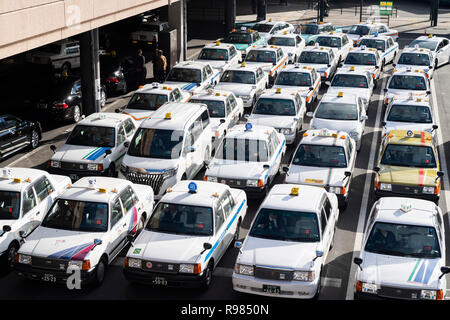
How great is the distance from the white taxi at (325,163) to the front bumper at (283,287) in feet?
16.2

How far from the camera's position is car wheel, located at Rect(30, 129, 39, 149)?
23255mm

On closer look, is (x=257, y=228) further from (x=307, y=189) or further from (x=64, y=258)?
(x=64, y=258)

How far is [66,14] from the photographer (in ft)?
71.4

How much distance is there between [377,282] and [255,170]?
6.38 metres

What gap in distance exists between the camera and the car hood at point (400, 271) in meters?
12.6

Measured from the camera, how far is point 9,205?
15367 millimetres

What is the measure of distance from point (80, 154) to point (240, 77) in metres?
9.51

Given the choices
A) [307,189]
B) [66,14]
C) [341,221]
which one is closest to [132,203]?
[307,189]

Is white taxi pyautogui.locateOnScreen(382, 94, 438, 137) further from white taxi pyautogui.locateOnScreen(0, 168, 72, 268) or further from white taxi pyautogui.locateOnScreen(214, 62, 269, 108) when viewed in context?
white taxi pyautogui.locateOnScreen(0, 168, 72, 268)

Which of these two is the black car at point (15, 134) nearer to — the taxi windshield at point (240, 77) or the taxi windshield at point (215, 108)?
the taxi windshield at point (215, 108)

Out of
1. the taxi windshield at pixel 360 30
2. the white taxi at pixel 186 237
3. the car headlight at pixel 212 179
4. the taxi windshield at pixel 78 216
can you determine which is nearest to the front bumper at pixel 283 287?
the white taxi at pixel 186 237

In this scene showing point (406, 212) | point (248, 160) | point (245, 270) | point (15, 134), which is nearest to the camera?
point (245, 270)

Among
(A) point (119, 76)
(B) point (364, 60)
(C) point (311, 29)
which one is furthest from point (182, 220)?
(C) point (311, 29)

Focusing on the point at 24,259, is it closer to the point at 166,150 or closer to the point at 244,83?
the point at 166,150
